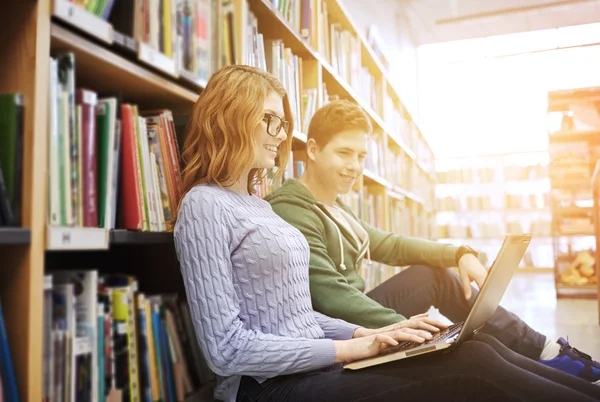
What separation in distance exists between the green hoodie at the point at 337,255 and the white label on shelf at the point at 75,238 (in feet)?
1.94

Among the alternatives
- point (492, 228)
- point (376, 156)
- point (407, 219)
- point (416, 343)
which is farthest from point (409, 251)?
point (492, 228)

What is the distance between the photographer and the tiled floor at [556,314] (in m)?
2.38

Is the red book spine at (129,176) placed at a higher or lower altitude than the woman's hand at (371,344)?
higher

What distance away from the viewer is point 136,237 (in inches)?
37.2

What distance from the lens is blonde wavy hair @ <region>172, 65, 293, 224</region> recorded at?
3.48 feet

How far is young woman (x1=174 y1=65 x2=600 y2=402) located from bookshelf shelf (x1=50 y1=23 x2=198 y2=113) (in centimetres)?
9

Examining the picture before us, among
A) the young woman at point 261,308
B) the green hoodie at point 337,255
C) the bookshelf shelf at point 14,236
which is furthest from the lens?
the green hoodie at point 337,255

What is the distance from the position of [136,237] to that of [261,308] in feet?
0.91

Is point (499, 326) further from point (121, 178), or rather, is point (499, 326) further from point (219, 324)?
point (121, 178)

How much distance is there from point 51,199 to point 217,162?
36cm

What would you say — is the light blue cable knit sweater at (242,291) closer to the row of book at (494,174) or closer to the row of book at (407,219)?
the row of book at (407,219)

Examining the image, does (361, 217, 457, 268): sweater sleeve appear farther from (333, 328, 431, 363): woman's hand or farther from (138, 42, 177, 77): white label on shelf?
(138, 42, 177, 77): white label on shelf

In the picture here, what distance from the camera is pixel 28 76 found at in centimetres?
74

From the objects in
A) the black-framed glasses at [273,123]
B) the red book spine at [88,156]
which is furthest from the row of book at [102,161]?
the black-framed glasses at [273,123]
